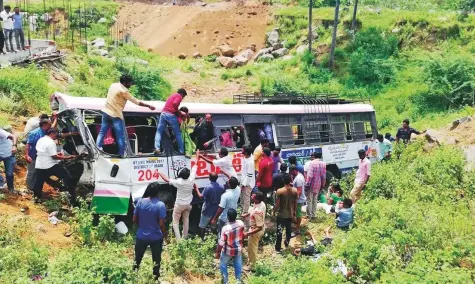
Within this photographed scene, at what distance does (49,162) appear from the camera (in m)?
9.03

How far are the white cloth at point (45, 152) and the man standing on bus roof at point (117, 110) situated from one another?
81 cm

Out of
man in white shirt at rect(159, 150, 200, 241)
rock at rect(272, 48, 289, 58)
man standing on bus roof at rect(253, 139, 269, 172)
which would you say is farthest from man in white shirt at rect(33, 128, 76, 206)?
rock at rect(272, 48, 289, 58)

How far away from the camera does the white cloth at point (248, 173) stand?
9773 millimetres

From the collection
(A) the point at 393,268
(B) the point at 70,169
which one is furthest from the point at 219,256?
(B) the point at 70,169

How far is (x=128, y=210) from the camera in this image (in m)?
9.40

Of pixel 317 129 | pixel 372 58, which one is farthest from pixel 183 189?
pixel 372 58

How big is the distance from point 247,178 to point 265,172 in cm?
47

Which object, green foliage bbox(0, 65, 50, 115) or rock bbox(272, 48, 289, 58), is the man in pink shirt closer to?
green foliage bbox(0, 65, 50, 115)

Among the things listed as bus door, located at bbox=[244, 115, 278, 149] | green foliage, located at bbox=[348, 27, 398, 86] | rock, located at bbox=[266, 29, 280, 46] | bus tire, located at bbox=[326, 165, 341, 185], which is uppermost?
rock, located at bbox=[266, 29, 280, 46]

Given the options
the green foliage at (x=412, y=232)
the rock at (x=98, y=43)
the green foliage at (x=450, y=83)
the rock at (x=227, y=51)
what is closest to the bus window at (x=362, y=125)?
the green foliage at (x=412, y=232)

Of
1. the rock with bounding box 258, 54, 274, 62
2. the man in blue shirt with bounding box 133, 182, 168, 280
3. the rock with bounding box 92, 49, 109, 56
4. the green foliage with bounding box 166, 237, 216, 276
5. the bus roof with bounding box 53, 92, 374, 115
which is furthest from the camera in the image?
the rock with bounding box 258, 54, 274, 62

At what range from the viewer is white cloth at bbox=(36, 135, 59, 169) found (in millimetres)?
8922

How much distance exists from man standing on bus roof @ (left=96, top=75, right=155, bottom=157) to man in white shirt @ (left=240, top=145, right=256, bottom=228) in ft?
7.39

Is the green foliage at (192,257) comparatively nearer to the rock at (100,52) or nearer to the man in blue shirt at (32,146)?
the man in blue shirt at (32,146)
